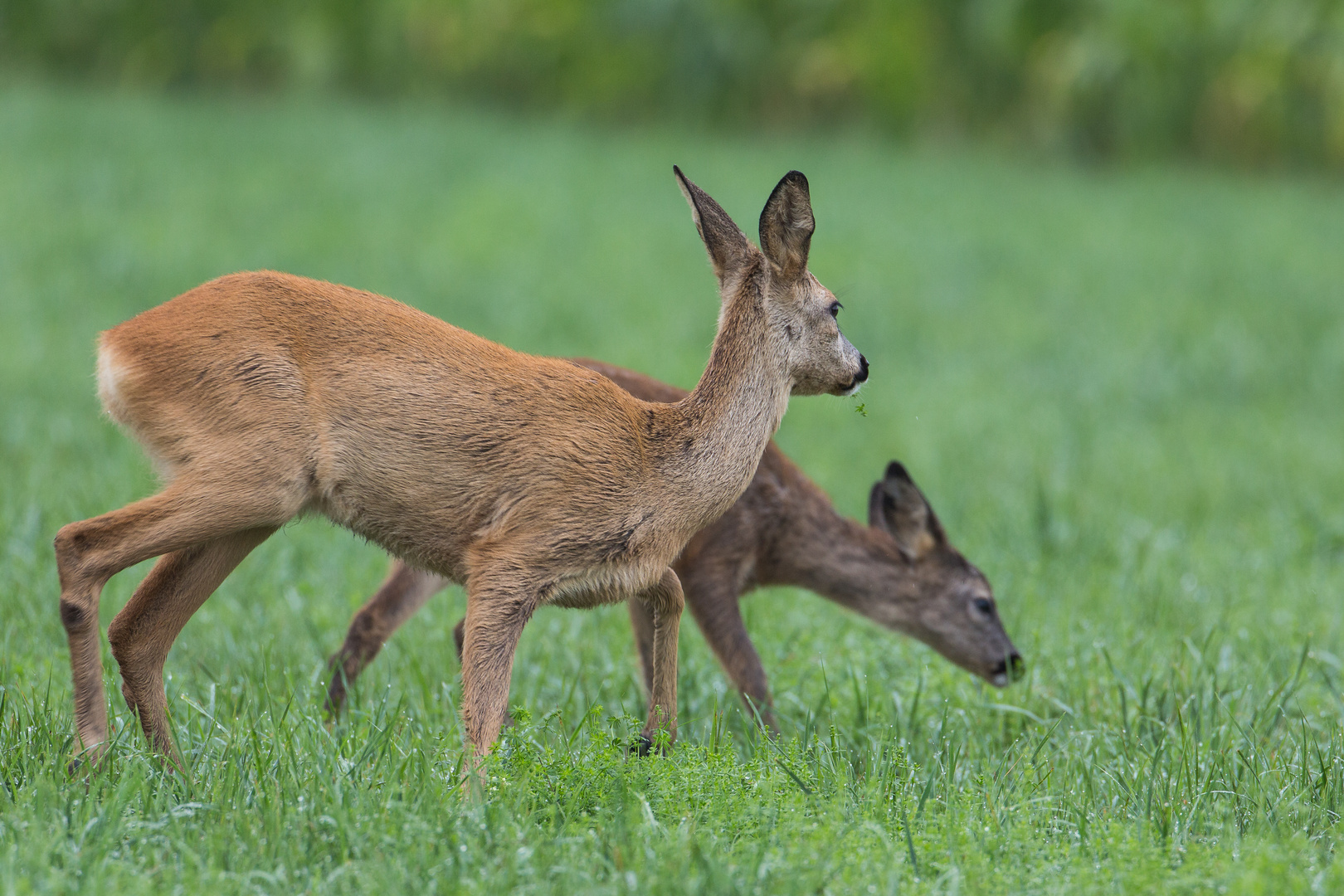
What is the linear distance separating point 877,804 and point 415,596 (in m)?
2.08

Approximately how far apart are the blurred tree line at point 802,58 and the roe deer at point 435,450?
16.4m

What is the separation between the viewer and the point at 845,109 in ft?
70.9

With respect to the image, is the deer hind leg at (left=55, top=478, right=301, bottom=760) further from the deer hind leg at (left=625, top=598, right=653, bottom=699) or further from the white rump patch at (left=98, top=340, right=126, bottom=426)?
the deer hind leg at (left=625, top=598, right=653, bottom=699)

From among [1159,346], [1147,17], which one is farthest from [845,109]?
[1159,346]

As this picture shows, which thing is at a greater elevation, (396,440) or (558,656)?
(396,440)

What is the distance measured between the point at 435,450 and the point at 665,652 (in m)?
0.89

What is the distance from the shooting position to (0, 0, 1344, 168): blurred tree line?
18766 millimetres

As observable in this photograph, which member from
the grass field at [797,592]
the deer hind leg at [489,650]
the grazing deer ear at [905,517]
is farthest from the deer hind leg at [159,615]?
the grazing deer ear at [905,517]

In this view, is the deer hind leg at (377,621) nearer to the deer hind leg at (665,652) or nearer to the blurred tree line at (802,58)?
the deer hind leg at (665,652)

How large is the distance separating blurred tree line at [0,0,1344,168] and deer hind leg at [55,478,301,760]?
17499mm

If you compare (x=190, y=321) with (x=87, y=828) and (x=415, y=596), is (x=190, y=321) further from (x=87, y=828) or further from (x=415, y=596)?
(x=415, y=596)

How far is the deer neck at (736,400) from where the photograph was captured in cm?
388

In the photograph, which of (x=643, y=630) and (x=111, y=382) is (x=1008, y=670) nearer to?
(x=643, y=630)

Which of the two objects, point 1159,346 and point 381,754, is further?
point 1159,346
